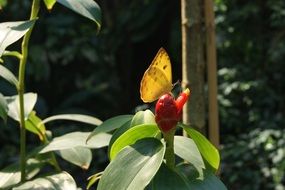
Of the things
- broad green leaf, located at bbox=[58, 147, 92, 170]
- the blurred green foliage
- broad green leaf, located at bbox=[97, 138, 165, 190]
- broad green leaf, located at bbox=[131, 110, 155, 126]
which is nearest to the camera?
broad green leaf, located at bbox=[97, 138, 165, 190]

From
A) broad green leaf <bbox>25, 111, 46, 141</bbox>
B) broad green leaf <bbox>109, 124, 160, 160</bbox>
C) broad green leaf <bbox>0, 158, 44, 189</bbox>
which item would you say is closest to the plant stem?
broad green leaf <bbox>0, 158, 44, 189</bbox>

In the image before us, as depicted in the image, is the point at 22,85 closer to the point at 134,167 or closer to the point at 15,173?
the point at 15,173

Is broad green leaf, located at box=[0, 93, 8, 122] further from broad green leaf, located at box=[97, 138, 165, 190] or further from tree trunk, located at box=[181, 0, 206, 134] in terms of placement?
tree trunk, located at box=[181, 0, 206, 134]

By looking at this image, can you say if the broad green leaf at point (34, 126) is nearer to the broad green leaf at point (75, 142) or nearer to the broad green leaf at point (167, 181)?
the broad green leaf at point (75, 142)

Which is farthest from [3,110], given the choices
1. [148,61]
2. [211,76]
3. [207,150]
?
[148,61]

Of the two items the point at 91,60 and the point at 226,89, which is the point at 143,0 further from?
the point at 226,89

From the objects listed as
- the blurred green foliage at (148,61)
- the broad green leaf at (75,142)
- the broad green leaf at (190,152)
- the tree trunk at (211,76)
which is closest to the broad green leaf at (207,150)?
the broad green leaf at (190,152)

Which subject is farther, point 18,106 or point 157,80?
point 18,106
